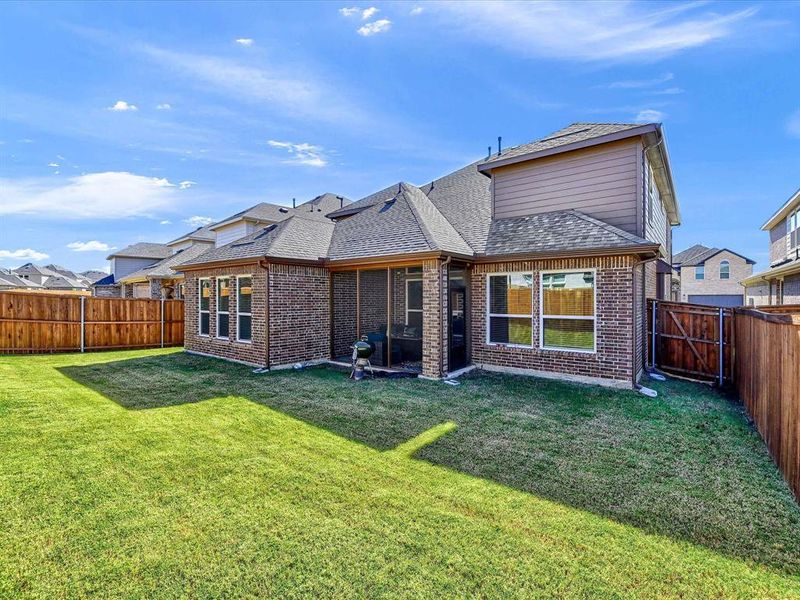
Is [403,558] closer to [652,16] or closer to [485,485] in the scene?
[485,485]

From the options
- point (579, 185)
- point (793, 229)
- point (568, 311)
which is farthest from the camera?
point (793, 229)

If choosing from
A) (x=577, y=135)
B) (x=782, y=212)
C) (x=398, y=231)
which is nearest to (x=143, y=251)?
(x=398, y=231)

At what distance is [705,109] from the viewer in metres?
13.3

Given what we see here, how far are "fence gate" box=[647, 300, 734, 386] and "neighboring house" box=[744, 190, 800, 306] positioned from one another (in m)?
11.4

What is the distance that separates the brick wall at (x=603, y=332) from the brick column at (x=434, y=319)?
1.73 meters

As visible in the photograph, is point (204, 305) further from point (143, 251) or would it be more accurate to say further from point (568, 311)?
point (143, 251)

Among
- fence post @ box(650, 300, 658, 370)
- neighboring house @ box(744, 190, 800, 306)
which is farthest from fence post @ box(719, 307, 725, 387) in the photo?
neighboring house @ box(744, 190, 800, 306)

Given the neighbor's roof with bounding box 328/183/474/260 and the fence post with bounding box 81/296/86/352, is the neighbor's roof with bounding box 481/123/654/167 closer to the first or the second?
the neighbor's roof with bounding box 328/183/474/260

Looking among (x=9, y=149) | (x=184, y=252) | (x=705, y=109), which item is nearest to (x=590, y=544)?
(x=705, y=109)

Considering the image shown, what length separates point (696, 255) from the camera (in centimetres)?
3850

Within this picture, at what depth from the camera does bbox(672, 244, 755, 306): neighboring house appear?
3503cm

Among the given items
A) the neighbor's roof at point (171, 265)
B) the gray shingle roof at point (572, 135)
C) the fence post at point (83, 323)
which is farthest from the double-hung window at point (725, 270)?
the fence post at point (83, 323)

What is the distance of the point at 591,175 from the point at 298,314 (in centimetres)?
814

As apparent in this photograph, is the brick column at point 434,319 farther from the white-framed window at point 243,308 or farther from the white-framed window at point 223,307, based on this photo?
the white-framed window at point 223,307
